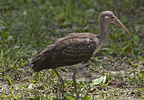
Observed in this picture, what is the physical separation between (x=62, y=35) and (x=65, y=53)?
293 cm

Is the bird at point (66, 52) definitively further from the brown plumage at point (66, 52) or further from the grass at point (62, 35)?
the grass at point (62, 35)

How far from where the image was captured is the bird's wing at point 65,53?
5062 mm

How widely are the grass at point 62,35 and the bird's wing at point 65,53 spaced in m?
0.52

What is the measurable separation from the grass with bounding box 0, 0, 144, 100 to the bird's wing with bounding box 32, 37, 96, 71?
523 millimetres

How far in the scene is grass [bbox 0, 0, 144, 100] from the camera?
5.49m

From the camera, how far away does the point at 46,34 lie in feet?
26.3

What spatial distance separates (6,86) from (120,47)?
9.34ft

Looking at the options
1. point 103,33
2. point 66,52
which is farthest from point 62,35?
point 66,52

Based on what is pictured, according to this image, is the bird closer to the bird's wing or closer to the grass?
the bird's wing

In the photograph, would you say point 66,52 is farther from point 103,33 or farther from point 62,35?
point 62,35

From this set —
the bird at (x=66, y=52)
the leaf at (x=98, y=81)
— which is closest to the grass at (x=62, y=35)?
the leaf at (x=98, y=81)

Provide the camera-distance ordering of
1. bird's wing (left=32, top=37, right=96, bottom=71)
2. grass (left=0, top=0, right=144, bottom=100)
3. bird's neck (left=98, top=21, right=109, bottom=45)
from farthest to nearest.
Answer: bird's neck (left=98, top=21, right=109, bottom=45) < grass (left=0, top=0, right=144, bottom=100) < bird's wing (left=32, top=37, right=96, bottom=71)

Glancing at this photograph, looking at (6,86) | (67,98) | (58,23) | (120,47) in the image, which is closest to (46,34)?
(58,23)

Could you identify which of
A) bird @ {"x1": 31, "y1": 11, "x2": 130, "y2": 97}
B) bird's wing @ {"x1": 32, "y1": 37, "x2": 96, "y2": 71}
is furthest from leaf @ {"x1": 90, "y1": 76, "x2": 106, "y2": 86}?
bird's wing @ {"x1": 32, "y1": 37, "x2": 96, "y2": 71}
